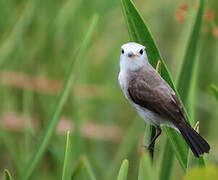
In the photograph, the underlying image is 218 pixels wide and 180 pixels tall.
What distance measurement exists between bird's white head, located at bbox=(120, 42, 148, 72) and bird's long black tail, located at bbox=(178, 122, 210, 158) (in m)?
0.36

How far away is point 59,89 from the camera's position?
4.34m

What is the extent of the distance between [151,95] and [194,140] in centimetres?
34

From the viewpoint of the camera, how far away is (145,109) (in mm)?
2305

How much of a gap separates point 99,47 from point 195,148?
359 centimetres

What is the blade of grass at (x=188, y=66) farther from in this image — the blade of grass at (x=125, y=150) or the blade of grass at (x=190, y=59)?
the blade of grass at (x=125, y=150)

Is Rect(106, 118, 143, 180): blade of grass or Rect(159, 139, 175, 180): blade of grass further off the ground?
Rect(159, 139, 175, 180): blade of grass

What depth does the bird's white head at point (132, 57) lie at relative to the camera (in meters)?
2.23

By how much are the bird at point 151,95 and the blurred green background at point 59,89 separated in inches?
51.0

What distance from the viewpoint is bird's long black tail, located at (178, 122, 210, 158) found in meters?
1.89

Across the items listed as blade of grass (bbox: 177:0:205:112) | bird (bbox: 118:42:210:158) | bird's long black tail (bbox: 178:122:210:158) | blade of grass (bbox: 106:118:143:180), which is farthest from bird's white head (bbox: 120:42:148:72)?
blade of grass (bbox: 106:118:143:180)

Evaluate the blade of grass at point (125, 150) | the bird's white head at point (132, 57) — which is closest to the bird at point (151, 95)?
the bird's white head at point (132, 57)

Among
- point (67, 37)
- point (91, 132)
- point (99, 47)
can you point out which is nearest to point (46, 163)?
point (91, 132)

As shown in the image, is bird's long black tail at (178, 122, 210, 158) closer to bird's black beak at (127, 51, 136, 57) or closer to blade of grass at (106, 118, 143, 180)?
bird's black beak at (127, 51, 136, 57)

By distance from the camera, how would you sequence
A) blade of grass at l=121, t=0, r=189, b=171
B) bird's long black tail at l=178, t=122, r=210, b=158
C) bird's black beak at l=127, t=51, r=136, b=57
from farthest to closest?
1. bird's black beak at l=127, t=51, r=136, b=57
2. blade of grass at l=121, t=0, r=189, b=171
3. bird's long black tail at l=178, t=122, r=210, b=158
